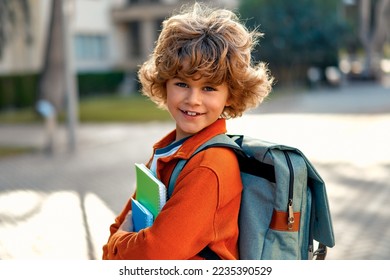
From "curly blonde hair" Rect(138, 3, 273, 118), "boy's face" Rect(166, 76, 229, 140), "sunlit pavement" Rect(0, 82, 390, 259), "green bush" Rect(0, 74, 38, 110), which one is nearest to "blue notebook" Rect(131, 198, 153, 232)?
"boy's face" Rect(166, 76, 229, 140)

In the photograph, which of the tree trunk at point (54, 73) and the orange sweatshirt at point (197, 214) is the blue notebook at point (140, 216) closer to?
the orange sweatshirt at point (197, 214)

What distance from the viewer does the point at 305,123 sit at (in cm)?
1449

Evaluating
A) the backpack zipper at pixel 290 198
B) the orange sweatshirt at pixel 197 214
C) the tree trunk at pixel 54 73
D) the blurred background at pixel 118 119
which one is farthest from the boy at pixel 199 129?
the tree trunk at pixel 54 73

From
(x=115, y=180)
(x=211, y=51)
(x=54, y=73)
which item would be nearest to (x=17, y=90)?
(x=54, y=73)

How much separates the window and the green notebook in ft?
96.0

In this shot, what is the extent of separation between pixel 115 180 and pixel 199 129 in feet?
21.3

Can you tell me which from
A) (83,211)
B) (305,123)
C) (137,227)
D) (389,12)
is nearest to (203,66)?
(137,227)

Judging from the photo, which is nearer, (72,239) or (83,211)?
(72,239)

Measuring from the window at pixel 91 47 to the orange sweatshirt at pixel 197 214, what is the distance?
29.5 metres

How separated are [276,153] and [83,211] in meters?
4.90

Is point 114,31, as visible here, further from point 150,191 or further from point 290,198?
point 290,198

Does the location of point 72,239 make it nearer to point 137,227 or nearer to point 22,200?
point 22,200

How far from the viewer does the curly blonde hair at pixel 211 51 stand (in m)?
1.80

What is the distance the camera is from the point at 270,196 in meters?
1.80
